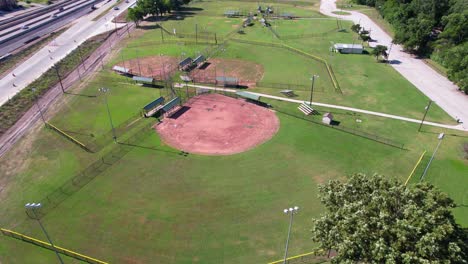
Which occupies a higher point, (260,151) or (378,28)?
(378,28)

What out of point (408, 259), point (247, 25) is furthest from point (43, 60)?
point (408, 259)

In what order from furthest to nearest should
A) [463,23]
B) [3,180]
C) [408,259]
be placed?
[463,23]
[3,180]
[408,259]

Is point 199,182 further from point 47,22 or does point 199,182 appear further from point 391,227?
point 47,22

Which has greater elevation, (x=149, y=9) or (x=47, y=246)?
(x=149, y=9)

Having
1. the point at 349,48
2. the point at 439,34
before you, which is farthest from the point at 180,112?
the point at 439,34

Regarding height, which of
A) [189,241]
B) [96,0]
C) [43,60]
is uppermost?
[96,0]

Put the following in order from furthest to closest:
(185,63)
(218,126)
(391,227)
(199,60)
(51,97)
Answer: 1. (199,60)
2. (185,63)
3. (51,97)
4. (218,126)
5. (391,227)

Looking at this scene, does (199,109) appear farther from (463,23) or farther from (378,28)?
(378,28)

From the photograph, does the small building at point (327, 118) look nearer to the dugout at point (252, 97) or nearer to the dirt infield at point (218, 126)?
the dirt infield at point (218, 126)
